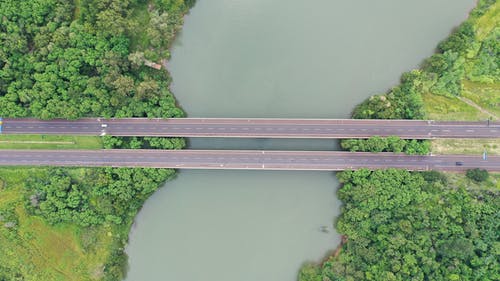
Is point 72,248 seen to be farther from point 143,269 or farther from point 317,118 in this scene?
point 317,118

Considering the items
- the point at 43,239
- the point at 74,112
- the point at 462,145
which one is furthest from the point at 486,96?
the point at 43,239

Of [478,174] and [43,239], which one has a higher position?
[478,174]

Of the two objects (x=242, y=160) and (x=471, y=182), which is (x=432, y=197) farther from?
(x=242, y=160)

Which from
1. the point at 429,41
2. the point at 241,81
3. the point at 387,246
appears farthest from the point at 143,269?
the point at 429,41

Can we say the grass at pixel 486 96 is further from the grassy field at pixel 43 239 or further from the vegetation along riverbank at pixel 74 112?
the grassy field at pixel 43 239

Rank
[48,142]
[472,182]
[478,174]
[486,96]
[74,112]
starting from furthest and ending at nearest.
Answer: [48,142]
[486,96]
[472,182]
[74,112]
[478,174]
